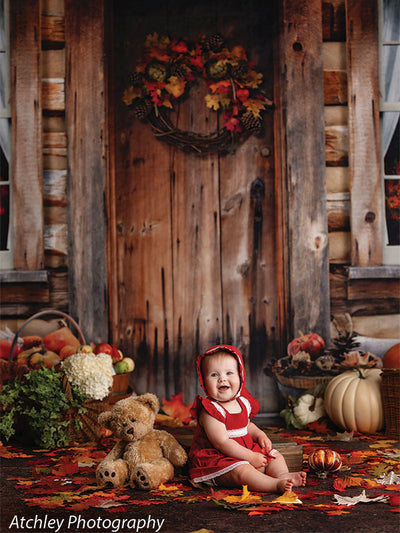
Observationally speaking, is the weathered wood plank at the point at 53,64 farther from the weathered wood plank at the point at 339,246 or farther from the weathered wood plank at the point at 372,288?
the weathered wood plank at the point at 372,288

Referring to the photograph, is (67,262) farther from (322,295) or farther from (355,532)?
(355,532)

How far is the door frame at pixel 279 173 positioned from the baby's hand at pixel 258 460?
2121 mm

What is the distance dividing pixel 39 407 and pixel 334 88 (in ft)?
9.98

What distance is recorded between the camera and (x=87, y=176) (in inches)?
183

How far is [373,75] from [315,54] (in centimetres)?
45

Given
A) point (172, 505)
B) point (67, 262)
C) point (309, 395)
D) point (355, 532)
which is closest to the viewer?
point (355, 532)

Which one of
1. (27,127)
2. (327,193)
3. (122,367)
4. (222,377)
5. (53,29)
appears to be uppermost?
(53,29)

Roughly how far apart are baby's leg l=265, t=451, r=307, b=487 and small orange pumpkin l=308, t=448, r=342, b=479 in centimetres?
18

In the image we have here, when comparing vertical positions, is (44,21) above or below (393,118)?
above

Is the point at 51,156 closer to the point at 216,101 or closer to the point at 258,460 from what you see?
the point at 216,101

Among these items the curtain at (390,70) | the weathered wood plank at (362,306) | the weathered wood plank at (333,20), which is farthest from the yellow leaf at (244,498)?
the weathered wood plank at (333,20)

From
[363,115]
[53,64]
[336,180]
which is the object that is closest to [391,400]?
[336,180]

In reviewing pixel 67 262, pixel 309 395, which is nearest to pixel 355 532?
pixel 309 395

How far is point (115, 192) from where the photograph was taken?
4.78m
